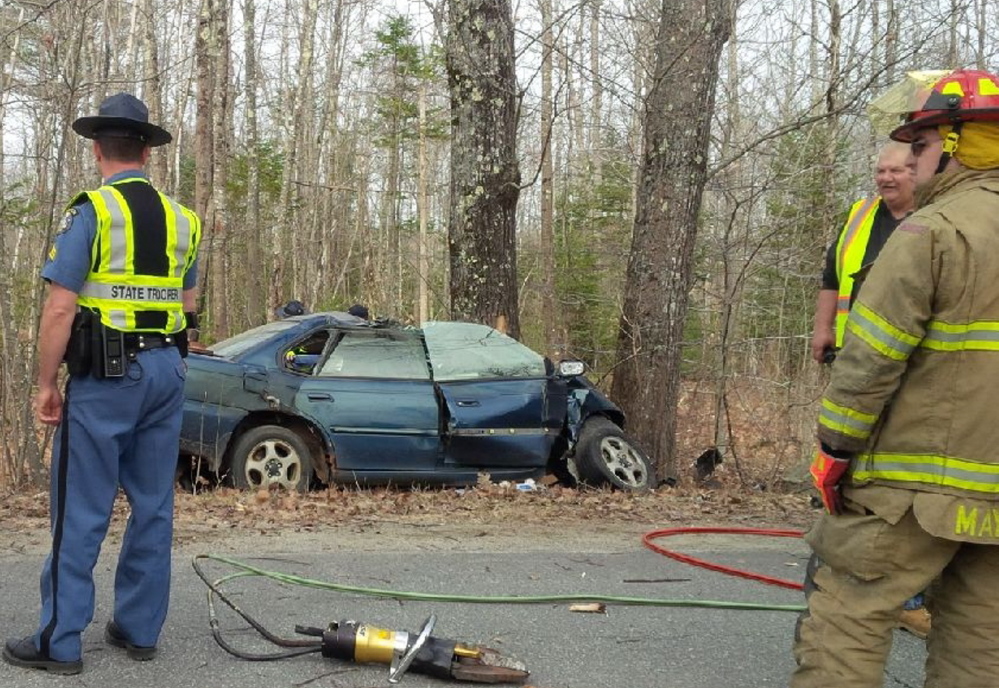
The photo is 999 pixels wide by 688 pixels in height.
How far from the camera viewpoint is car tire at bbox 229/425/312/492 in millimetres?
7492

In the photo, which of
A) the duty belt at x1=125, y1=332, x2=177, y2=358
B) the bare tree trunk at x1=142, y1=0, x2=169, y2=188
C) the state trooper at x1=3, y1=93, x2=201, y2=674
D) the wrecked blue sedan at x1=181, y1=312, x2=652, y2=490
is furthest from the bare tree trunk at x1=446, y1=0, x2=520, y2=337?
the bare tree trunk at x1=142, y1=0, x2=169, y2=188

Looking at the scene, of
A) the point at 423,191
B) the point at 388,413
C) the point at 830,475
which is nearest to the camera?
the point at 830,475

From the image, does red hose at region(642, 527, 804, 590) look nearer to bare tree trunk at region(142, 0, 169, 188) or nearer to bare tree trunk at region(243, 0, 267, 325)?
bare tree trunk at region(142, 0, 169, 188)

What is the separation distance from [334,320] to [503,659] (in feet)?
17.2

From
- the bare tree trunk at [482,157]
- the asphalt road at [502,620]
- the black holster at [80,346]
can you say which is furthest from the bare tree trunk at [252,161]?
the black holster at [80,346]

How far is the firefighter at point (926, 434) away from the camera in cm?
243

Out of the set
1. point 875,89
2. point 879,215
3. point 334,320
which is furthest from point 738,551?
point 875,89

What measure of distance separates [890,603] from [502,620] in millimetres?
1980

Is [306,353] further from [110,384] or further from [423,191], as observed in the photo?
[423,191]

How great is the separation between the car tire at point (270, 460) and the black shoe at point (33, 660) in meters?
4.08

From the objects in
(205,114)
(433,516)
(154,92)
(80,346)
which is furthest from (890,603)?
(154,92)

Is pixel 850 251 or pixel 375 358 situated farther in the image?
pixel 375 358

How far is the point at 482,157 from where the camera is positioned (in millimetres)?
8867

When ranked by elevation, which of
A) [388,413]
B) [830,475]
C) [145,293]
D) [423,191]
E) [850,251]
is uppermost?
[423,191]
